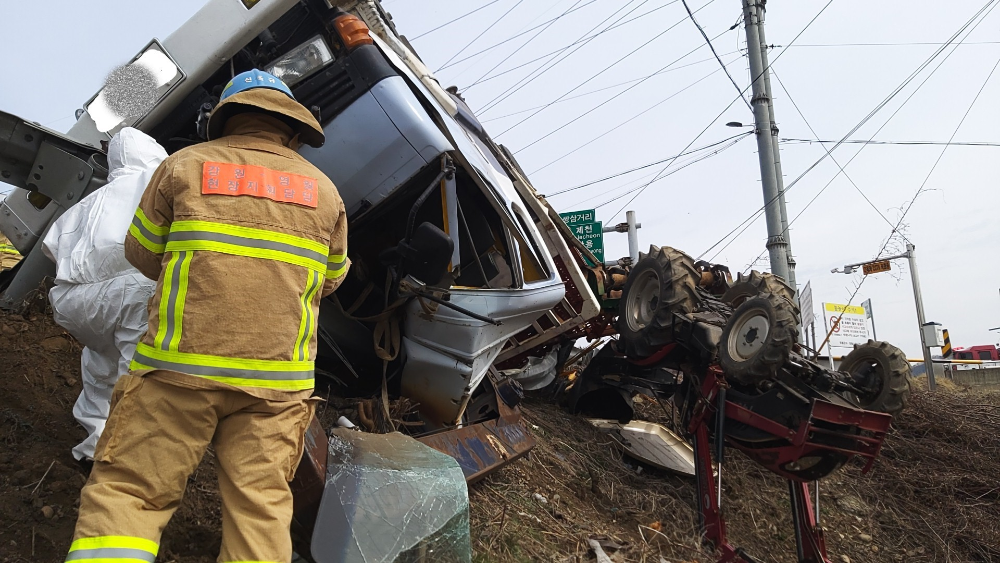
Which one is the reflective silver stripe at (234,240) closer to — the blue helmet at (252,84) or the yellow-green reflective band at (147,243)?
the yellow-green reflective band at (147,243)

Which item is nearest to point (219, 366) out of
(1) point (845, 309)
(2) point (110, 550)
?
(2) point (110, 550)

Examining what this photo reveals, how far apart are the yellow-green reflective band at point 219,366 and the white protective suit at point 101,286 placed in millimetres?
758

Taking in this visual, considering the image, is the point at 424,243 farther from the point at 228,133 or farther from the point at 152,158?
the point at 152,158

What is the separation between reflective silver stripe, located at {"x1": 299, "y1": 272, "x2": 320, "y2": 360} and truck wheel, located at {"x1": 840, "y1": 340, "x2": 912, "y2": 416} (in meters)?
3.84

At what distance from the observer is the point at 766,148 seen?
27.1ft

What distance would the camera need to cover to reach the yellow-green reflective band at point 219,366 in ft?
5.50

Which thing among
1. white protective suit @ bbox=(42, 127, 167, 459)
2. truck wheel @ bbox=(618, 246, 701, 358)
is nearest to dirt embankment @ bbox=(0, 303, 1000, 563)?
white protective suit @ bbox=(42, 127, 167, 459)

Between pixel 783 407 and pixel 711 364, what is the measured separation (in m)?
0.69

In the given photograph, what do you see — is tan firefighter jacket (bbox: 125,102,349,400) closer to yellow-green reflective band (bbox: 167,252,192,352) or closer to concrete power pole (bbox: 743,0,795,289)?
yellow-green reflective band (bbox: 167,252,192,352)

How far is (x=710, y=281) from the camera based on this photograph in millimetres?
5980

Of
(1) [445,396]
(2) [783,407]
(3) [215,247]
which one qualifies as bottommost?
(2) [783,407]

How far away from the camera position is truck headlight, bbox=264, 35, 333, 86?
3443 millimetres

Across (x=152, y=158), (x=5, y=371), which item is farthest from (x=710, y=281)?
(x=5, y=371)

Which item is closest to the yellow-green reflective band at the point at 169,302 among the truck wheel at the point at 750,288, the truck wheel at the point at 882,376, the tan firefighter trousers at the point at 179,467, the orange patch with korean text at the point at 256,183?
the tan firefighter trousers at the point at 179,467
